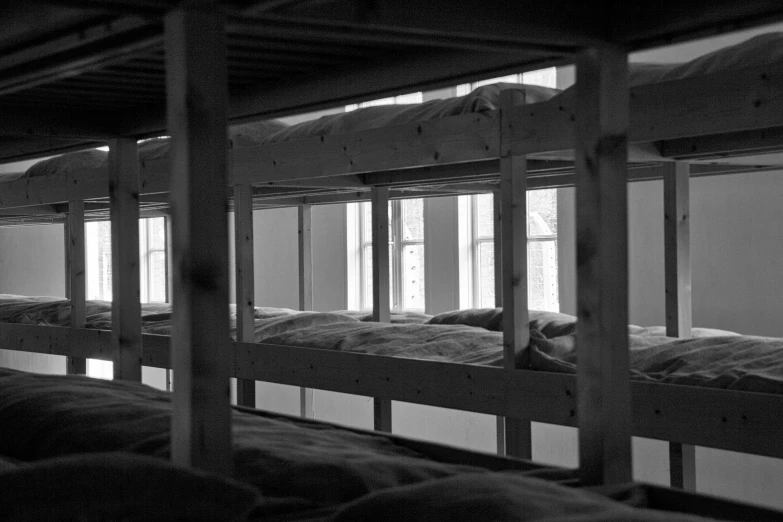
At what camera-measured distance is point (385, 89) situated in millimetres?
2461

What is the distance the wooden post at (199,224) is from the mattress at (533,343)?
1553 mm

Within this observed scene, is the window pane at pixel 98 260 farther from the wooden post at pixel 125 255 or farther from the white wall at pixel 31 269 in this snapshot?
the wooden post at pixel 125 255

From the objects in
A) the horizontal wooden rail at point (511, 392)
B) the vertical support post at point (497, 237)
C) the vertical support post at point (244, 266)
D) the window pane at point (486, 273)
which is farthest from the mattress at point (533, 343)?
the window pane at point (486, 273)

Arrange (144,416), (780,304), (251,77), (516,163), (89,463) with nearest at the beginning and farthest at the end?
1. (89,463)
2. (144,416)
3. (251,77)
4. (516,163)
5. (780,304)

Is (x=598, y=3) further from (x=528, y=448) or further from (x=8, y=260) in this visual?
(x=8, y=260)

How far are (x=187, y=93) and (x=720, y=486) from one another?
5.94 m

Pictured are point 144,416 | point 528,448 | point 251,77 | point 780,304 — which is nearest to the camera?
point 144,416

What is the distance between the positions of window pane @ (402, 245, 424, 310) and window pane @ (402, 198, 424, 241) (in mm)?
95

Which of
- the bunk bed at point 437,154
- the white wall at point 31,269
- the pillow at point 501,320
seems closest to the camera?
the bunk bed at point 437,154

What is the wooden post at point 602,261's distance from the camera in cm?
194

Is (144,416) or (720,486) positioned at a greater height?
(144,416)

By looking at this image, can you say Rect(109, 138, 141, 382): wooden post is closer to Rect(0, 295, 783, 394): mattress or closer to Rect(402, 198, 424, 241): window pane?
Rect(0, 295, 783, 394): mattress

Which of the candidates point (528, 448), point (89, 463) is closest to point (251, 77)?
point (89, 463)

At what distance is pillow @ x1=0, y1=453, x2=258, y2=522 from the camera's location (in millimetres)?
1485
